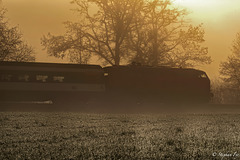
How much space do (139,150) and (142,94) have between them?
978 inches

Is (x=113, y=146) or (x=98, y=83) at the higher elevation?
(x=98, y=83)

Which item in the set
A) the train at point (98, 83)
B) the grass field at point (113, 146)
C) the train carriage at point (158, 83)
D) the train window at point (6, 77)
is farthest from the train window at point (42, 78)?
the grass field at point (113, 146)

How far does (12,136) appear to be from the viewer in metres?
11.2

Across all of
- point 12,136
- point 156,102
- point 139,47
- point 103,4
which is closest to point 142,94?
point 156,102

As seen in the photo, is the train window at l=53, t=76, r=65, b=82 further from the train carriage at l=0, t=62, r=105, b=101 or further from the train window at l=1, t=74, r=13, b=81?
the train window at l=1, t=74, r=13, b=81

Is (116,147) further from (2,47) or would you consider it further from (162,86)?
(2,47)

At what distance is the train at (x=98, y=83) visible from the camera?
29875 mm

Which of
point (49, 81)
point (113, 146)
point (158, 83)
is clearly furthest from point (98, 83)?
point (113, 146)

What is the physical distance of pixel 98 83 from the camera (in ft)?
104

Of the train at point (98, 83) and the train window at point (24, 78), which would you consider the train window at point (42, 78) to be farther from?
the train window at point (24, 78)

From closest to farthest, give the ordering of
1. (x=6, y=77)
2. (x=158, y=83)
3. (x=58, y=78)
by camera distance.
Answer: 1. (x=6, y=77)
2. (x=58, y=78)
3. (x=158, y=83)

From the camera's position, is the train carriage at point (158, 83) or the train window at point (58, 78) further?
the train carriage at point (158, 83)

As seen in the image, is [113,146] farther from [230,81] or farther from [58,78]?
[230,81]


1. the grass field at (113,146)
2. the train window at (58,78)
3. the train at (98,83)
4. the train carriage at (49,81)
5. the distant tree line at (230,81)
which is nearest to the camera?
the grass field at (113,146)
